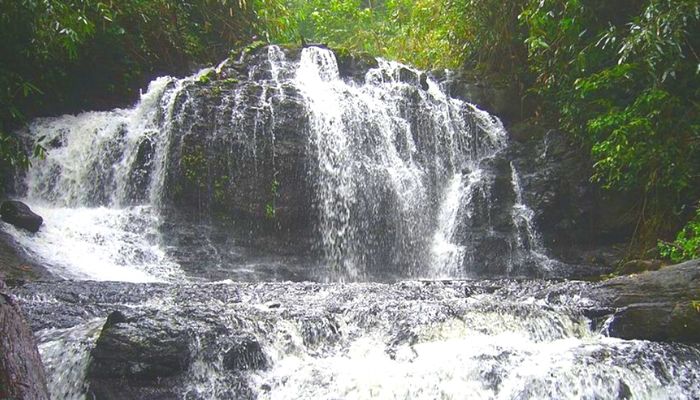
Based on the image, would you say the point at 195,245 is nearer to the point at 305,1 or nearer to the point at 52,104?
the point at 52,104

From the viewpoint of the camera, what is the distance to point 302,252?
1061 centimetres

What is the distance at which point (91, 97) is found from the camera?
1231 centimetres

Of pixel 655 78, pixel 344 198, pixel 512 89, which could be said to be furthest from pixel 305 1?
pixel 655 78

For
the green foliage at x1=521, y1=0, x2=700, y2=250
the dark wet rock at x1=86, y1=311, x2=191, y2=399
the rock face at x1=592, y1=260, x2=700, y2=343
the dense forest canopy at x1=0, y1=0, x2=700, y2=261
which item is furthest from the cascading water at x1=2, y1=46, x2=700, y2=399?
the green foliage at x1=521, y1=0, x2=700, y2=250

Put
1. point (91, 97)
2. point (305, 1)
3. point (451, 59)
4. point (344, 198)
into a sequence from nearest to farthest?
point (344, 198)
point (91, 97)
point (451, 59)
point (305, 1)

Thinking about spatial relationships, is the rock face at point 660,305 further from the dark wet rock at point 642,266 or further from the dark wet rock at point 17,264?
the dark wet rock at point 17,264

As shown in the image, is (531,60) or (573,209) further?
(531,60)

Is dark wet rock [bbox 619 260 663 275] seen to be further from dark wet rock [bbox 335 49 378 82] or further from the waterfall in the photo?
dark wet rock [bbox 335 49 378 82]

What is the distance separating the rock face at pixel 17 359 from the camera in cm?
147

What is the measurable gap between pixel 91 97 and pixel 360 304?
9360 millimetres

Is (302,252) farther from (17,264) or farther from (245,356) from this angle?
(245,356)

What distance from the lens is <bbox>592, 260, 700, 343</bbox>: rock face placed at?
15.7 ft

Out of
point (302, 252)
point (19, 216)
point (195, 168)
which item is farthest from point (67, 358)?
point (195, 168)

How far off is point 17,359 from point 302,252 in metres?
9.09
